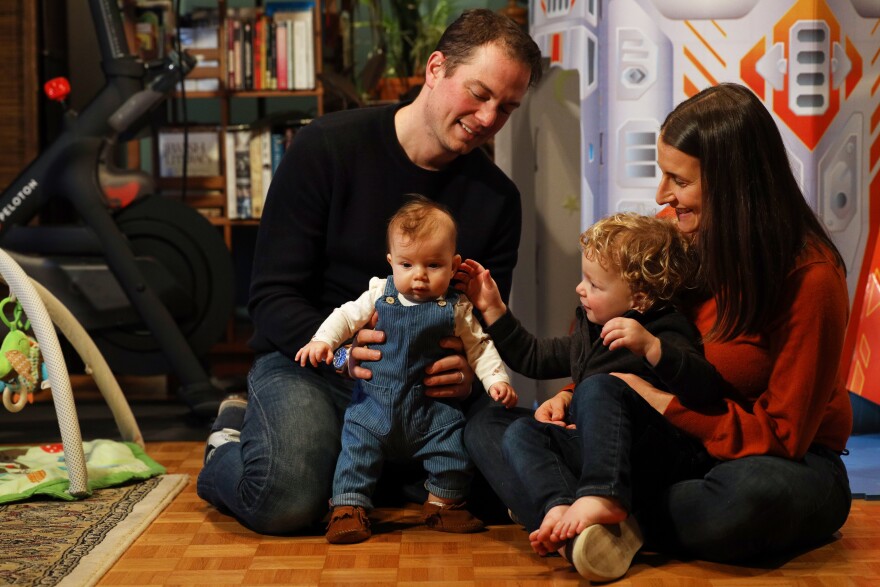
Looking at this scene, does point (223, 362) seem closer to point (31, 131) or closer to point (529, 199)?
point (31, 131)

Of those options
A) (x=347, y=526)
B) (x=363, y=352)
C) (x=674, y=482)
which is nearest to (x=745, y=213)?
(x=674, y=482)

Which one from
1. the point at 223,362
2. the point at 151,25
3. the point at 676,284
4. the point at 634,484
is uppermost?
the point at 151,25

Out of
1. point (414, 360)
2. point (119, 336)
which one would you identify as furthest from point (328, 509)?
point (119, 336)

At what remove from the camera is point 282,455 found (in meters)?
1.83

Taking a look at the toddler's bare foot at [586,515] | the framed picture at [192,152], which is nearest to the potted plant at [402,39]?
the framed picture at [192,152]

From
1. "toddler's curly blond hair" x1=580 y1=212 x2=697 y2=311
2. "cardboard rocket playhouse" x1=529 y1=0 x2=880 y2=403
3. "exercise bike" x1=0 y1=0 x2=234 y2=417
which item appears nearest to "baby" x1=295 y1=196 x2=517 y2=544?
"toddler's curly blond hair" x1=580 y1=212 x2=697 y2=311

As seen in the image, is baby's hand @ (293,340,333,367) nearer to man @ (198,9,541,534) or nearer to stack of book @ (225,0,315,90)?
man @ (198,9,541,534)

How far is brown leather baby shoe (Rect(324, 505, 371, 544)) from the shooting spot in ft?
5.83

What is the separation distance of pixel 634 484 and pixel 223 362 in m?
2.66

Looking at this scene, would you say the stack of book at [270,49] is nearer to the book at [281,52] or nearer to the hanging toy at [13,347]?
the book at [281,52]

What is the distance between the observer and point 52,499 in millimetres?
2059

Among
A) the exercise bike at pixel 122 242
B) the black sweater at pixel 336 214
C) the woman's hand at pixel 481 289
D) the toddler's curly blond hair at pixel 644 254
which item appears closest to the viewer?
the toddler's curly blond hair at pixel 644 254

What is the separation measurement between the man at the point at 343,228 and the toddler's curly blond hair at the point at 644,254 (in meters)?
0.34

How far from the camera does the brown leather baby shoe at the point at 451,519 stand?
6.09 feet
